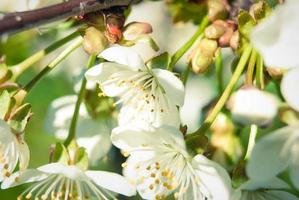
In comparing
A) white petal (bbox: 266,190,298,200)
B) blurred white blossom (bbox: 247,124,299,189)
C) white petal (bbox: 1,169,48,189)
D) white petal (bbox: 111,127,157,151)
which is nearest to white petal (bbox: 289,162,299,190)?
blurred white blossom (bbox: 247,124,299,189)

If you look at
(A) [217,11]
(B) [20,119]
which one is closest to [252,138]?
(A) [217,11]

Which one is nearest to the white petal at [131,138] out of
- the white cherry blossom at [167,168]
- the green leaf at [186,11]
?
the white cherry blossom at [167,168]

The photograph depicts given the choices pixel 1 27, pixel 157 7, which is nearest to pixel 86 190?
pixel 1 27

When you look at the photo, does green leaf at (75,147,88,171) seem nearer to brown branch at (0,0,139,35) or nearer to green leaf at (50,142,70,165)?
green leaf at (50,142,70,165)

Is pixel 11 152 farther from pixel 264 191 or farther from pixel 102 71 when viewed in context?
pixel 264 191

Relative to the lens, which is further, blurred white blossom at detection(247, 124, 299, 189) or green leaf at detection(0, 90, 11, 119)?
green leaf at detection(0, 90, 11, 119)

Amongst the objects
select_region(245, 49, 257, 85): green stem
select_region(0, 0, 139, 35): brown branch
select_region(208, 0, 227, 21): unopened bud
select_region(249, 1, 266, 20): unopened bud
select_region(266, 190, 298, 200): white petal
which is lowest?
select_region(266, 190, 298, 200): white petal

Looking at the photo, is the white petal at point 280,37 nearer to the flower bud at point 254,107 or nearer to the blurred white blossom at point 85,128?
the flower bud at point 254,107
